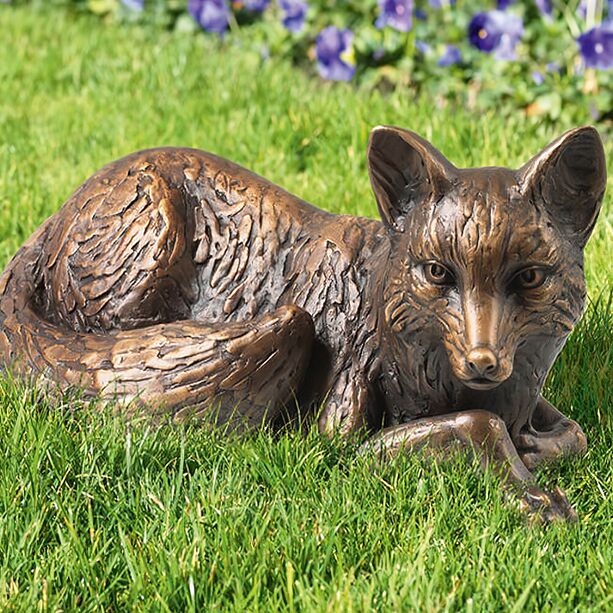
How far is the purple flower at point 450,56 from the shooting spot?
6.60 meters

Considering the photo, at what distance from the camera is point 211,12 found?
7656 millimetres

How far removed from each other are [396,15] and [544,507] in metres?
4.50

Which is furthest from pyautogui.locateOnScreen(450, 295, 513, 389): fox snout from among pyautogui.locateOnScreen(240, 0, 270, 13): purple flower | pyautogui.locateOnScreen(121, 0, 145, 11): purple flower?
pyautogui.locateOnScreen(121, 0, 145, 11): purple flower

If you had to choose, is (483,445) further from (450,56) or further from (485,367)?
(450,56)

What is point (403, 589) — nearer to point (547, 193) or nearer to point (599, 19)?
point (547, 193)

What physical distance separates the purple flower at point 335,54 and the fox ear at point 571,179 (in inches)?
166

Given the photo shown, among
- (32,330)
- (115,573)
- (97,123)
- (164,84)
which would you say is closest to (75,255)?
(32,330)

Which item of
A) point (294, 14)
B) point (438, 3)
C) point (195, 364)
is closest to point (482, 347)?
point (195, 364)

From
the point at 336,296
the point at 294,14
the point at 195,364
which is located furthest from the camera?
the point at 294,14

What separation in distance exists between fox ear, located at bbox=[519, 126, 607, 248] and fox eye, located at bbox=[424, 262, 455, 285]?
277 mm

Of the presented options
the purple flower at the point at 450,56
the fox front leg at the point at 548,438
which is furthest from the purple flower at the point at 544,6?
the fox front leg at the point at 548,438

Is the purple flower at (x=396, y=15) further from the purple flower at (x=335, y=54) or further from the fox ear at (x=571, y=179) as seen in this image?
the fox ear at (x=571, y=179)

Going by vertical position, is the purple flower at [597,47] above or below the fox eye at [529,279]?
above

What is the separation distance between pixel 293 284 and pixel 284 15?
4.91m
